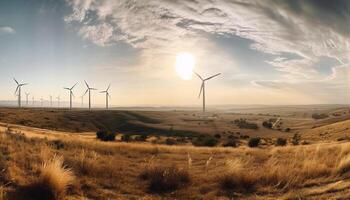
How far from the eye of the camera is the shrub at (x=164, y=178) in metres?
10.5

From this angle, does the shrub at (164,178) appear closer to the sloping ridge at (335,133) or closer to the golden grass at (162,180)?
the golden grass at (162,180)

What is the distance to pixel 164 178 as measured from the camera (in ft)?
35.1

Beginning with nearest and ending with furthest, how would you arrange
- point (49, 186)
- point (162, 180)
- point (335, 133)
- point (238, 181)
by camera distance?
point (49, 186) < point (238, 181) < point (162, 180) < point (335, 133)

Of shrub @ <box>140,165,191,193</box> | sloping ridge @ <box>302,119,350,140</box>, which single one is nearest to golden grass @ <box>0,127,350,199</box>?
shrub @ <box>140,165,191,193</box>

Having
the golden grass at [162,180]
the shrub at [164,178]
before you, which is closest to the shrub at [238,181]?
the golden grass at [162,180]

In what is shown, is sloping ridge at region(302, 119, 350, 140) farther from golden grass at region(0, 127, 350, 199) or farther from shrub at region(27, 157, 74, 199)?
shrub at region(27, 157, 74, 199)

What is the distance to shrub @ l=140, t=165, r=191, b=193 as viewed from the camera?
10469 millimetres

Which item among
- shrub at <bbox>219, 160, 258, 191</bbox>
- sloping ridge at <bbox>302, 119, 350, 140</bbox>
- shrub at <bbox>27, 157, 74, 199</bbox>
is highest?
shrub at <bbox>27, 157, 74, 199</bbox>

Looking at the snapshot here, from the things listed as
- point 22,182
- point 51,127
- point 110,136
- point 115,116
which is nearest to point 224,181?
point 22,182

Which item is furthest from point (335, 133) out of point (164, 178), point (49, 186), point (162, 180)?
point (49, 186)

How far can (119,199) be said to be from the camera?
29.0 feet

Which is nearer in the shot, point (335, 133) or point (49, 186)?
point (49, 186)

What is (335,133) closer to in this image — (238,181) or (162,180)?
(238,181)

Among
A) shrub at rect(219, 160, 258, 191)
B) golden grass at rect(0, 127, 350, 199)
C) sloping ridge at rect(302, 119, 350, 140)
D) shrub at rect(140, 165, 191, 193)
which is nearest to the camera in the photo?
golden grass at rect(0, 127, 350, 199)
